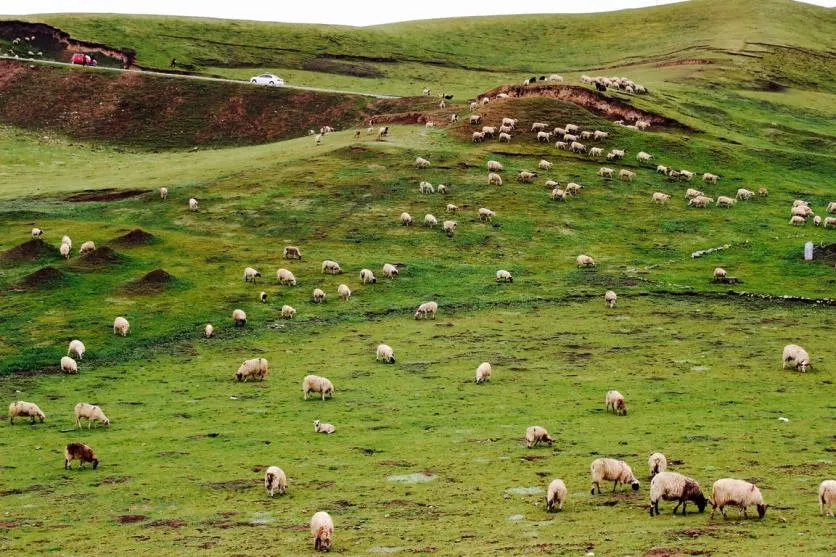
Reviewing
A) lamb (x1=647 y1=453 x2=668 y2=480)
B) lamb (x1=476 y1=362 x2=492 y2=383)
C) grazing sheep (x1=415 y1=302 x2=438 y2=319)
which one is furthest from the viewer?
grazing sheep (x1=415 y1=302 x2=438 y2=319)

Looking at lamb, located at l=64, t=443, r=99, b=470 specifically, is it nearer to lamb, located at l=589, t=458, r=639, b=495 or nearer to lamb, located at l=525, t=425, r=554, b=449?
lamb, located at l=525, t=425, r=554, b=449

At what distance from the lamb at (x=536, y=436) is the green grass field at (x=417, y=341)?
0.32 m

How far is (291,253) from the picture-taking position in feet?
210

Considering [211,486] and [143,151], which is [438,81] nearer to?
[143,151]

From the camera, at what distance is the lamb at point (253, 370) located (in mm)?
42625

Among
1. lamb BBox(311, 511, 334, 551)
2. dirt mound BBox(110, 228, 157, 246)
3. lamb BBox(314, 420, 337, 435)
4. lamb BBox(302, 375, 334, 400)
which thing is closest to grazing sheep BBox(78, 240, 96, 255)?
dirt mound BBox(110, 228, 157, 246)

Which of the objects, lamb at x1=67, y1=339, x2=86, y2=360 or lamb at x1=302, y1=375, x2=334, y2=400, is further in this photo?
lamb at x1=67, y1=339, x2=86, y2=360

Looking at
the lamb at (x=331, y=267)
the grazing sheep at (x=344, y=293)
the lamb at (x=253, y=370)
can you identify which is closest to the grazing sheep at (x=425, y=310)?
the grazing sheep at (x=344, y=293)

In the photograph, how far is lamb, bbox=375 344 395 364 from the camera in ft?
147

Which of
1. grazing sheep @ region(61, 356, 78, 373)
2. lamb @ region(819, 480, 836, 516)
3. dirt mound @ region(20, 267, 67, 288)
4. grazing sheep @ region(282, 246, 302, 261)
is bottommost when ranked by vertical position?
grazing sheep @ region(61, 356, 78, 373)

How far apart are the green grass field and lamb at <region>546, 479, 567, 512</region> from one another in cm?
30

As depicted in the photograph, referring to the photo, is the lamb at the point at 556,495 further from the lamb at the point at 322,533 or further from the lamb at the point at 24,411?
the lamb at the point at 24,411

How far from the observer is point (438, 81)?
136 metres

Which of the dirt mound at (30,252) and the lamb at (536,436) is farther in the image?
the dirt mound at (30,252)
